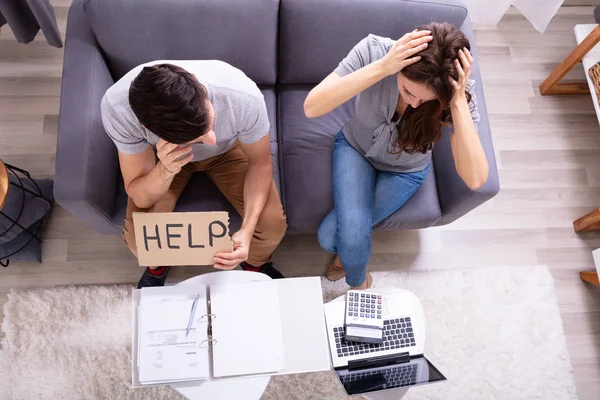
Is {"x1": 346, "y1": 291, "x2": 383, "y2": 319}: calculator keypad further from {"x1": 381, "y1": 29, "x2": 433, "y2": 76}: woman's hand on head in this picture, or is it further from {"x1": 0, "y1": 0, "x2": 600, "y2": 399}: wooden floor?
{"x1": 381, "y1": 29, "x2": 433, "y2": 76}: woman's hand on head

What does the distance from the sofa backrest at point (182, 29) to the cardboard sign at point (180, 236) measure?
74 cm

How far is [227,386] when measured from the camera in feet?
5.02

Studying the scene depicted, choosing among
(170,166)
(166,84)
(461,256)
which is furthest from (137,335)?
(461,256)

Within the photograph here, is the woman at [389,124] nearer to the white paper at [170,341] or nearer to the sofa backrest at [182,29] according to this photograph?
the sofa backrest at [182,29]

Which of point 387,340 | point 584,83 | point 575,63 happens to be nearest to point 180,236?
point 387,340

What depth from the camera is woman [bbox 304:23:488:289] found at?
51.1 inches

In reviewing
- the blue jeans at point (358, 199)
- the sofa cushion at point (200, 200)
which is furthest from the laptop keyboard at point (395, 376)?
the sofa cushion at point (200, 200)

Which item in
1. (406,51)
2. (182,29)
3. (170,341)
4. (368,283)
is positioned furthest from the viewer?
(368,283)

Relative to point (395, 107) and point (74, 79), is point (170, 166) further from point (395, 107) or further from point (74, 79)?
point (395, 107)

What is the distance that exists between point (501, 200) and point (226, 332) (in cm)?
156

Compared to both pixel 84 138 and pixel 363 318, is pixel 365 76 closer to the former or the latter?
pixel 363 318

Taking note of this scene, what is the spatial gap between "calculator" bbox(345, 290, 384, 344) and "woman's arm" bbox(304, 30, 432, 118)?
0.63 metres

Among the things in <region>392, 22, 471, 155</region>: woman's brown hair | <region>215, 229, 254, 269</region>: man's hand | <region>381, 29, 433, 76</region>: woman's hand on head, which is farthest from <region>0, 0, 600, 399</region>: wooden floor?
<region>381, 29, 433, 76</region>: woman's hand on head

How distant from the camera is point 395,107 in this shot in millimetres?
1580
